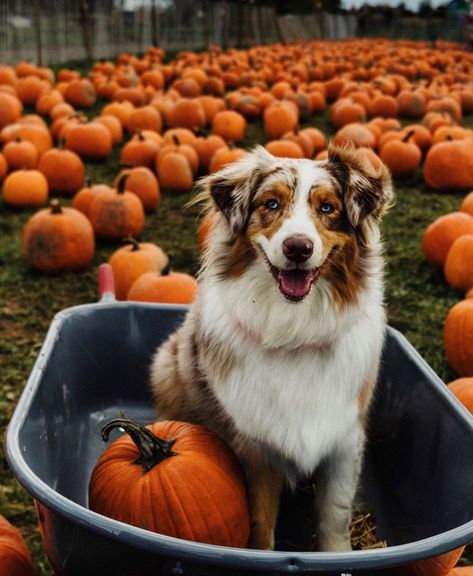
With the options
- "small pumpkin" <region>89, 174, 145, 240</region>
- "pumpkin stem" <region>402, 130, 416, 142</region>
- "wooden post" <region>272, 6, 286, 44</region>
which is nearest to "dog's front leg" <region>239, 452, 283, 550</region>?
"small pumpkin" <region>89, 174, 145, 240</region>

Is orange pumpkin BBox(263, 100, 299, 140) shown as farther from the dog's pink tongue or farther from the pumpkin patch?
the dog's pink tongue

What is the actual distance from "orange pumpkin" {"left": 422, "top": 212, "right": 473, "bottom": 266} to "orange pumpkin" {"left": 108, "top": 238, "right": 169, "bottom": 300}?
2008 mm

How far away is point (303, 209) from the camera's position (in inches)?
84.5

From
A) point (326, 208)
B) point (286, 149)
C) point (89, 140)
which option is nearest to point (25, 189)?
point (89, 140)

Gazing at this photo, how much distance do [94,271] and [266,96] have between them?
6758 millimetres

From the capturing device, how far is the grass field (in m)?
3.44

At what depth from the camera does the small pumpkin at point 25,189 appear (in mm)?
6121

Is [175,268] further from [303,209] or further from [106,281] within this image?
[303,209]

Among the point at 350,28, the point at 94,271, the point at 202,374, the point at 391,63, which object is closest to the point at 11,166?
the point at 94,271

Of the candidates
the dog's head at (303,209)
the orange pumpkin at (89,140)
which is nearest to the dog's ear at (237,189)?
the dog's head at (303,209)

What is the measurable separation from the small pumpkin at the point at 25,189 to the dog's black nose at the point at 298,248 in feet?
15.6

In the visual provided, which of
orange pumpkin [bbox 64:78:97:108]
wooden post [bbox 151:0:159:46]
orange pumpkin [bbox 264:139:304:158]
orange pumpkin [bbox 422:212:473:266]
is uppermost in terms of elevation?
wooden post [bbox 151:0:159:46]

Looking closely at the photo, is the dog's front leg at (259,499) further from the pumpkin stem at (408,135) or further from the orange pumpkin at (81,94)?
the orange pumpkin at (81,94)

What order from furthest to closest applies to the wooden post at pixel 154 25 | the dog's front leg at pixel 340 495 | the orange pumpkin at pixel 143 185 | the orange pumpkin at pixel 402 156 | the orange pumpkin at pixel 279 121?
the wooden post at pixel 154 25, the orange pumpkin at pixel 279 121, the orange pumpkin at pixel 402 156, the orange pumpkin at pixel 143 185, the dog's front leg at pixel 340 495
